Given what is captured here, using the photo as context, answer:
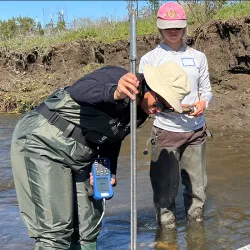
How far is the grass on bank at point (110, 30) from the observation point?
12000 mm

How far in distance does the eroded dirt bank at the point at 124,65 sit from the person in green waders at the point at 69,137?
647 cm

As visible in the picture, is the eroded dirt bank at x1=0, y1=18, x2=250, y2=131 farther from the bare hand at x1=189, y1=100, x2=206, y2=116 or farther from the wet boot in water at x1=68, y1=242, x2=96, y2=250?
the wet boot in water at x1=68, y1=242, x2=96, y2=250

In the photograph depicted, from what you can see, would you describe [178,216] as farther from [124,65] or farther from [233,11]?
[124,65]

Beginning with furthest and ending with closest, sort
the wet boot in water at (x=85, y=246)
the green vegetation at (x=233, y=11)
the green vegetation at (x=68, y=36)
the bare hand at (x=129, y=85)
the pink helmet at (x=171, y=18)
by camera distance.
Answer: the green vegetation at (x=68, y=36) < the green vegetation at (x=233, y=11) < the pink helmet at (x=171, y=18) < the wet boot in water at (x=85, y=246) < the bare hand at (x=129, y=85)

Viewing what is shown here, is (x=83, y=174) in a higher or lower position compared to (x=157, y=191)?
higher

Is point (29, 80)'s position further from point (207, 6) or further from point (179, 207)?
point (179, 207)

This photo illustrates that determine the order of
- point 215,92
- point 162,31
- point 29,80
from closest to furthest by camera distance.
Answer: point 162,31, point 215,92, point 29,80

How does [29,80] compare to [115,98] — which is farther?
[29,80]

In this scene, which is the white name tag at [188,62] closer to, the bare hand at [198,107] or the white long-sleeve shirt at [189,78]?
the white long-sleeve shirt at [189,78]

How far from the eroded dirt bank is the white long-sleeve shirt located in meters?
5.13

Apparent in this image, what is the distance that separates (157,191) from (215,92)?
6566 mm

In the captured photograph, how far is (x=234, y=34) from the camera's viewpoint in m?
10.8

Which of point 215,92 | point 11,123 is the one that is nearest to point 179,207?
point 215,92

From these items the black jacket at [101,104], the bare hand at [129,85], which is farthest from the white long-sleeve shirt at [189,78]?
the bare hand at [129,85]
